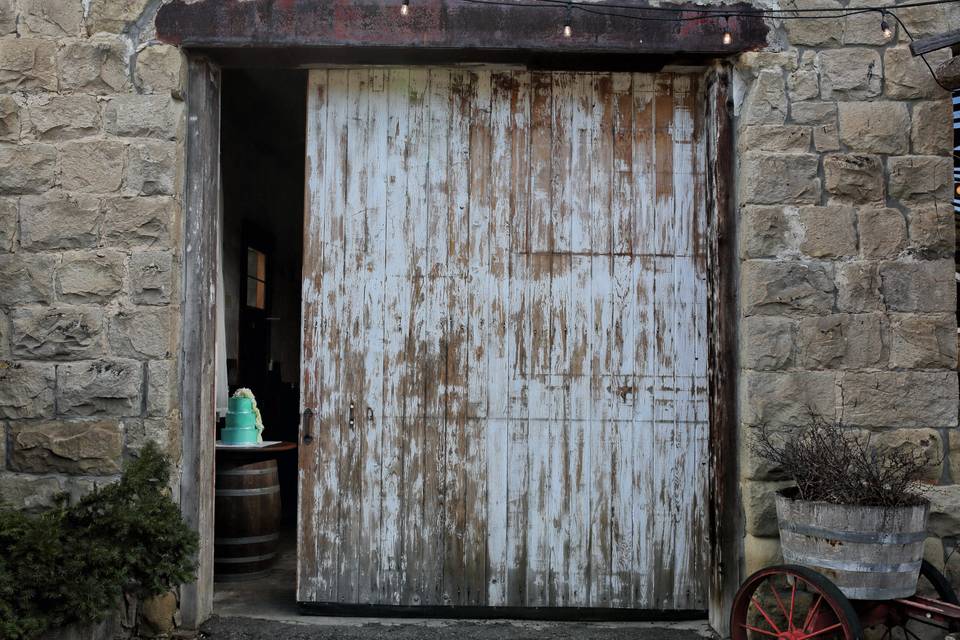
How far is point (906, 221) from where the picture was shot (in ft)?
12.1

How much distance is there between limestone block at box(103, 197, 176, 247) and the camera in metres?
3.73

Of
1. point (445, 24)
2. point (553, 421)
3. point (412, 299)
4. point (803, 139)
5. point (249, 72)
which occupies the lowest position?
point (553, 421)

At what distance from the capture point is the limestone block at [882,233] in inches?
144

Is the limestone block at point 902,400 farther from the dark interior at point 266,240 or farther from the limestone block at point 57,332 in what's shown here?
the dark interior at point 266,240

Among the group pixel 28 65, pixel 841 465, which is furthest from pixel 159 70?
pixel 841 465

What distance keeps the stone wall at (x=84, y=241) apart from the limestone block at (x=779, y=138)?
258 cm

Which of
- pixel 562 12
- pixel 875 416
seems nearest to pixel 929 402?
pixel 875 416

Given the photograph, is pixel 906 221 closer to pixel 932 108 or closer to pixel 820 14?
pixel 932 108

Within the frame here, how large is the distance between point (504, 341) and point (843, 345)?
59.2 inches

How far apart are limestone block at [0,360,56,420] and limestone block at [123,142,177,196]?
0.90m

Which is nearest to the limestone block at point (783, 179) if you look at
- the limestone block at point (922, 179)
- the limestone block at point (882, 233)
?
the limestone block at point (882, 233)

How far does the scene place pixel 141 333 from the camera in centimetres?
370

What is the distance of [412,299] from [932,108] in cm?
248

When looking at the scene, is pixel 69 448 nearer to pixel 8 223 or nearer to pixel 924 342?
pixel 8 223
